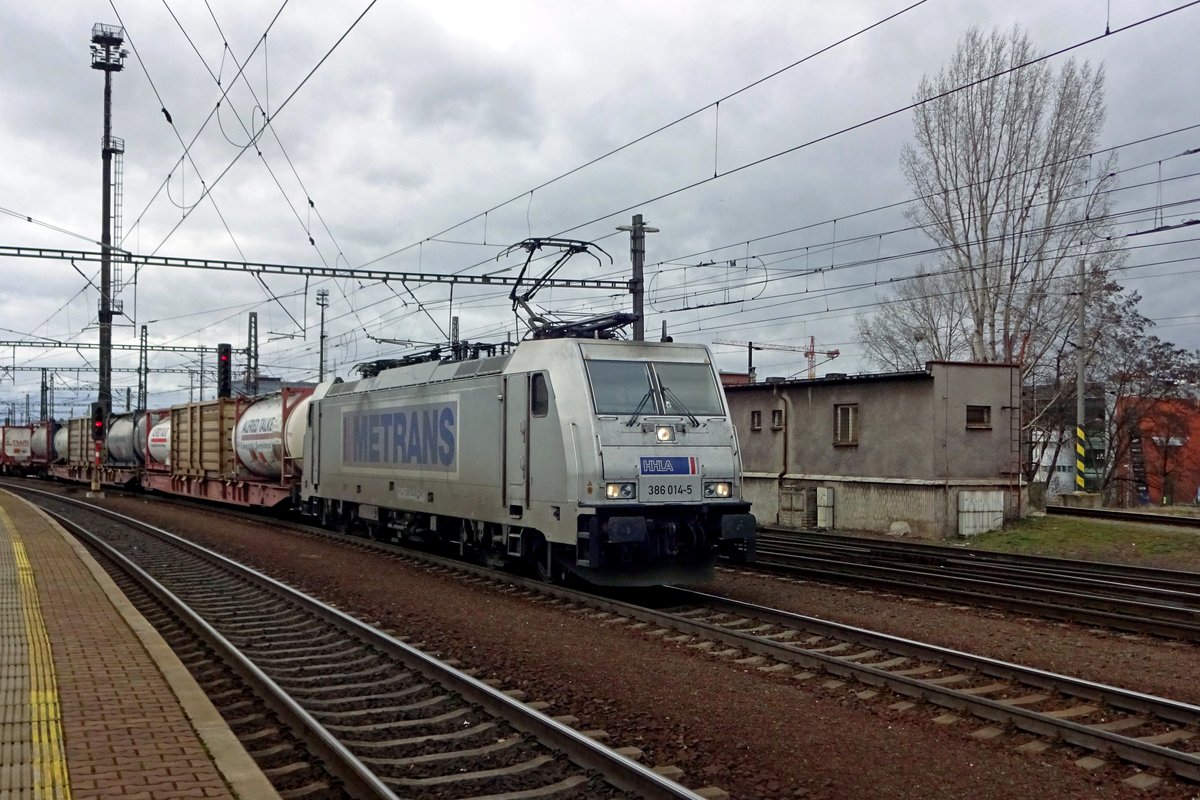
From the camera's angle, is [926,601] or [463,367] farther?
[463,367]

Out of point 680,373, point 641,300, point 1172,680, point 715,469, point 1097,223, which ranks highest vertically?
point 1097,223

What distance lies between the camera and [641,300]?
22219 mm

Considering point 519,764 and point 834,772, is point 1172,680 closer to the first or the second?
point 834,772

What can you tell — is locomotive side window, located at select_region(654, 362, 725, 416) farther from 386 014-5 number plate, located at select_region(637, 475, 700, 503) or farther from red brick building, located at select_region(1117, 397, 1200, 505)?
red brick building, located at select_region(1117, 397, 1200, 505)

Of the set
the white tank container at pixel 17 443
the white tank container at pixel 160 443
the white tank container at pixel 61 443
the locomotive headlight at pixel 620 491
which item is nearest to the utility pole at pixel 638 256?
the locomotive headlight at pixel 620 491

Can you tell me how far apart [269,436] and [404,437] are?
9520 millimetres

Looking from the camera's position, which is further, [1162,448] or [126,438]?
[1162,448]

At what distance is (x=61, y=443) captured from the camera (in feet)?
158

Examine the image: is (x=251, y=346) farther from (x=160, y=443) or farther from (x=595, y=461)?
(x=595, y=461)

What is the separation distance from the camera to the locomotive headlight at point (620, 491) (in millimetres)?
11617

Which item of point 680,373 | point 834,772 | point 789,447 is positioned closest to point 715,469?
point 680,373

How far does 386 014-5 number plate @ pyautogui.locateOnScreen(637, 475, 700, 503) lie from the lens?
1182cm

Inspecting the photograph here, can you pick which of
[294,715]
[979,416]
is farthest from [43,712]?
[979,416]

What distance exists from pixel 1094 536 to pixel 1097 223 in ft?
47.0
